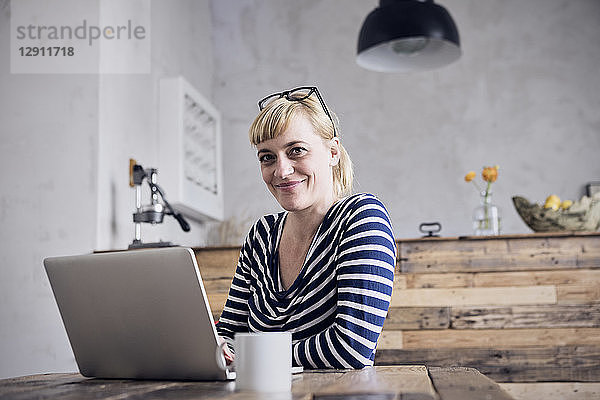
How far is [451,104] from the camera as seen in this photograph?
4.25 meters

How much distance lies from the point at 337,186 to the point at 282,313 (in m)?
0.42

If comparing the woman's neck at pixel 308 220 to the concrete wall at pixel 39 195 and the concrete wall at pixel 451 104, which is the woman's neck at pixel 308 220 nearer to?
the concrete wall at pixel 39 195

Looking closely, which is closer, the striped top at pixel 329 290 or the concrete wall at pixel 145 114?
the striped top at pixel 329 290

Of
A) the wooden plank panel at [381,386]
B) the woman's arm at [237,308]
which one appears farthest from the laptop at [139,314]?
the woman's arm at [237,308]

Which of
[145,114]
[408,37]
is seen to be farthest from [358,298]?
[145,114]

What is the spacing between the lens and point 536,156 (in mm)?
4141

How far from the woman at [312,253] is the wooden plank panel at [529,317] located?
49.3 inches

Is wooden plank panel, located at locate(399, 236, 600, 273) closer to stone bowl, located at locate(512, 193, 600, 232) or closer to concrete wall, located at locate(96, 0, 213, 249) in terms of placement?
stone bowl, located at locate(512, 193, 600, 232)

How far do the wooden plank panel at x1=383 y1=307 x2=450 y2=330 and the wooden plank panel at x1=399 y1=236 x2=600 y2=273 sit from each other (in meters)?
0.16

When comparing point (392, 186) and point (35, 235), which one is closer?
point (35, 235)

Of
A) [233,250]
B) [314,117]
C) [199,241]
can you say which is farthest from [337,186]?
[199,241]

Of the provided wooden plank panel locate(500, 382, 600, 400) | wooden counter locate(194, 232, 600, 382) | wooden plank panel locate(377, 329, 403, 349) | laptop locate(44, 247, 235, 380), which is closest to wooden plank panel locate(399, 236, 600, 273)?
wooden counter locate(194, 232, 600, 382)

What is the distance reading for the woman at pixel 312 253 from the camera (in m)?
1.33

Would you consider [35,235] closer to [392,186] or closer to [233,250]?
[233,250]
